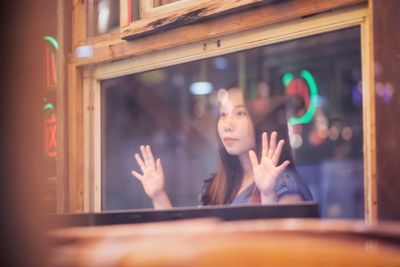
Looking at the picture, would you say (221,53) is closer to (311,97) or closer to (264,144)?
(264,144)

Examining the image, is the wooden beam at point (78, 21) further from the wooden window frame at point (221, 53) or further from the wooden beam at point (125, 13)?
the wooden beam at point (125, 13)

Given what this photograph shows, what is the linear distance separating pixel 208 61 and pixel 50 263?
2404 mm

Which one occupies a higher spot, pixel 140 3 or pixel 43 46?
pixel 140 3

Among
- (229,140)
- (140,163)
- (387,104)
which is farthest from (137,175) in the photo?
(387,104)

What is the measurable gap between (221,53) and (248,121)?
371mm

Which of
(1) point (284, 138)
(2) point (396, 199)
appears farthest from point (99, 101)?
(2) point (396, 199)

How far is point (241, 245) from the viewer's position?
71cm

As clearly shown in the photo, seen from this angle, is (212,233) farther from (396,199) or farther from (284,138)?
(284,138)

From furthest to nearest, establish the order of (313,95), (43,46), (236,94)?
(313,95) → (236,94) → (43,46)

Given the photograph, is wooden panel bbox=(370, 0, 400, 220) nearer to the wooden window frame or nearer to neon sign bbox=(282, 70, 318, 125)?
the wooden window frame

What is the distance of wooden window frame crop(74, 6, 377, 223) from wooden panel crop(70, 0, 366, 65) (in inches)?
1.4

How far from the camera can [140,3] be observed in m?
3.22

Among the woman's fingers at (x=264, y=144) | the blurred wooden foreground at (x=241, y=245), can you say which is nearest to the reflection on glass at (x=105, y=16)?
the woman's fingers at (x=264, y=144)


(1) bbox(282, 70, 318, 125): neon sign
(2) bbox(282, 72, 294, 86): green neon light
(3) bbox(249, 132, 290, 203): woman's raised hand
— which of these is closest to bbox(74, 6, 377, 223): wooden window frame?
(3) bbox(249, 132, 290, 203): woman's raised hand
